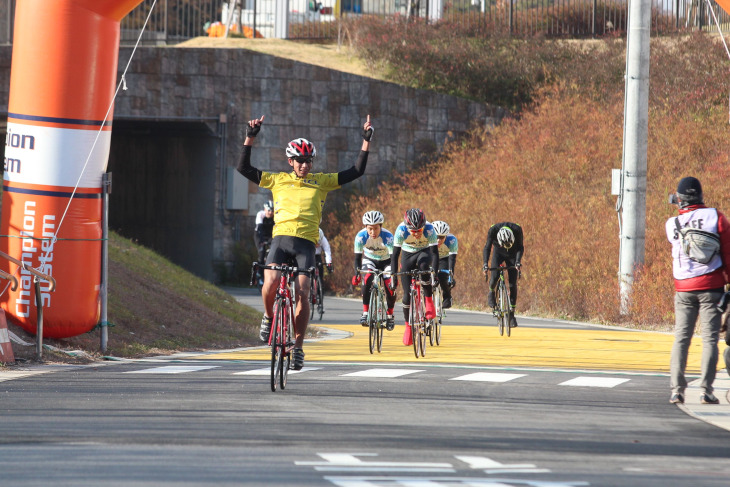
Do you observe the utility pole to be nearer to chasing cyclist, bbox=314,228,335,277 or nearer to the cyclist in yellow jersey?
chasing cyclist, bbox=314,228,335,277

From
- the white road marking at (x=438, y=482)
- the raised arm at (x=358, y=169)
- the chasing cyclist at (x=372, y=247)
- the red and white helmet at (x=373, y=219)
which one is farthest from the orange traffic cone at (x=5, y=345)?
the white road marking at (x=438, y=482)

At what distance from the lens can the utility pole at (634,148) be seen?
22.1m

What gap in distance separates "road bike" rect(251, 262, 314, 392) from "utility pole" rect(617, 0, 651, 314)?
12.6 m

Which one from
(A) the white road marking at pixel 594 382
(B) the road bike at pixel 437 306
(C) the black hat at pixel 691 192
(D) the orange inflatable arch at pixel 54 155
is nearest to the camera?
(C) the black hat at pixel 691 192

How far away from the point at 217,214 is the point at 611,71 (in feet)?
40.8

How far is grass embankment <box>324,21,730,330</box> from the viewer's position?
24.3 metres

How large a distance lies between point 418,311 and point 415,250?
3.65 feet

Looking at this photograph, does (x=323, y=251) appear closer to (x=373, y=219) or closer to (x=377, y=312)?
(x=373, y=219)

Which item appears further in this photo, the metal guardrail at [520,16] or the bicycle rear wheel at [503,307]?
the metal guardrail at [520,16]

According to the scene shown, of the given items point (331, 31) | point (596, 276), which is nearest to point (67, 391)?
point (596, 276)

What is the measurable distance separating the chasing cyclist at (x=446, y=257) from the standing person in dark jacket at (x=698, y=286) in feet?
18.7

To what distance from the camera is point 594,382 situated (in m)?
12.0

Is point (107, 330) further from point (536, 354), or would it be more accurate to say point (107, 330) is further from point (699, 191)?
point (699, 191)

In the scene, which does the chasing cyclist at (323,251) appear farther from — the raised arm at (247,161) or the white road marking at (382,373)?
the raised arm at (247,161)
